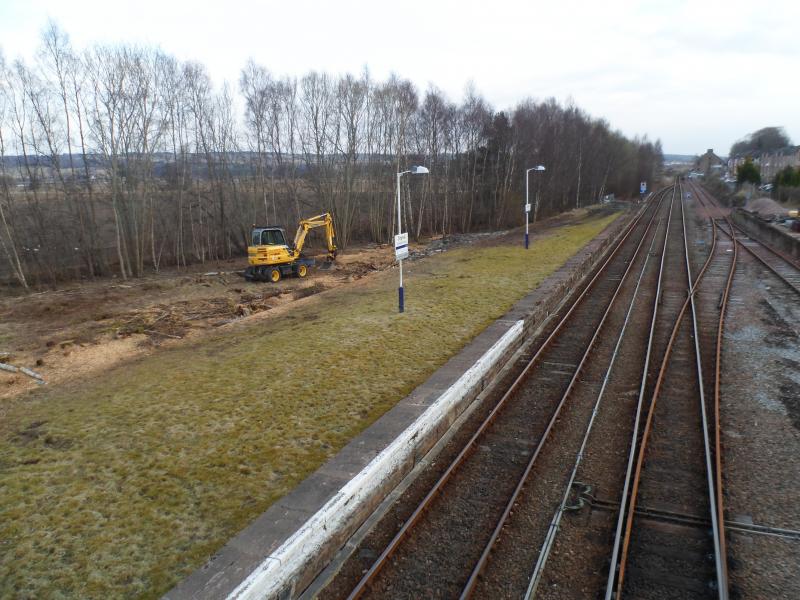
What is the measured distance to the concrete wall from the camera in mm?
28266

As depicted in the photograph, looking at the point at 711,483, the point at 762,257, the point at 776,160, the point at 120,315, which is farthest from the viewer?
the point at 776,160

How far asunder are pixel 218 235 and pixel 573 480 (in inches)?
1702

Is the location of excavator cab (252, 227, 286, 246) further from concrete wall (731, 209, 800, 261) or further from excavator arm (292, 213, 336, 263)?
concrete wall (731, 209, 800, 261)

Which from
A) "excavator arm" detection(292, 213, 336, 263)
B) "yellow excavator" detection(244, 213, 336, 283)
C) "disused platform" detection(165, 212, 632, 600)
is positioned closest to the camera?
"disused platform" detection(165, 212, 632, 600)

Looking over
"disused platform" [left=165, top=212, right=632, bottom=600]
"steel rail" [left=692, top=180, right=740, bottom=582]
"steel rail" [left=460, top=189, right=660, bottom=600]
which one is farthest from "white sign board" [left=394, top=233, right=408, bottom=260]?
"steel rail" [left=692, top=180, right=740, bottom=582]

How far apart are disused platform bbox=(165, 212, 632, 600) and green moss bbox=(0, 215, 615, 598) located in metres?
0.46

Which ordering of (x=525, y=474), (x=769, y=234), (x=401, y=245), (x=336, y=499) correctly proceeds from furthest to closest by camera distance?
(x=769, y=234) → (x=401, y=245) → (x=525, y=474) → (x=336, y=499)

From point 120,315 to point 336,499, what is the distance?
18.3 metres

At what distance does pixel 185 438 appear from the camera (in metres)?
9.55

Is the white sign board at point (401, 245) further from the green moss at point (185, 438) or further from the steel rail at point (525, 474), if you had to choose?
the steel rail at point (525, 474)

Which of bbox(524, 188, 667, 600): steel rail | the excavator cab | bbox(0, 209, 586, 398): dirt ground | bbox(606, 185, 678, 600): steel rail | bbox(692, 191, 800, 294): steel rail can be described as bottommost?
bbox(0, 209, 586, 398): dirt ground

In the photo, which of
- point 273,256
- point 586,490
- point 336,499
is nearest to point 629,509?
point 586,490

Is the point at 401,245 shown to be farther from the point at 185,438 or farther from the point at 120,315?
the point at 120,315

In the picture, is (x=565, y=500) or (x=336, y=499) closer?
(x=336, y=499)
